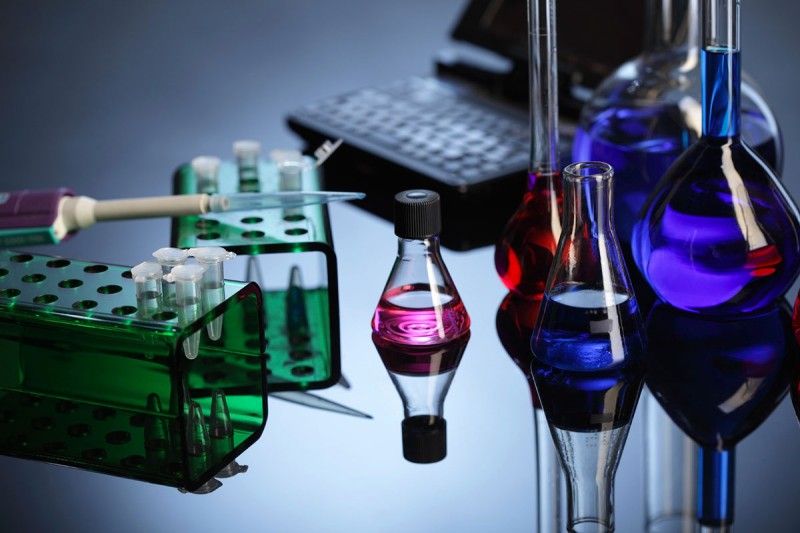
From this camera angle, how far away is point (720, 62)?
3.02 feet

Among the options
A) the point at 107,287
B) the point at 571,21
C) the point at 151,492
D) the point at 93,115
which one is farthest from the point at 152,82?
the point at 151,492

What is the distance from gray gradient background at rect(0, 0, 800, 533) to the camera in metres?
0.79

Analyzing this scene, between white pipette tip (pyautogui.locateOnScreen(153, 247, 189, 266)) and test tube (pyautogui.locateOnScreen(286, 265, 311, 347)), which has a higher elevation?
white pipette tip (pyautogui.locateOnScreen(153, 247, 189, 266))

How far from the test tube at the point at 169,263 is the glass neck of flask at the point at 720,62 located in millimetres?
378

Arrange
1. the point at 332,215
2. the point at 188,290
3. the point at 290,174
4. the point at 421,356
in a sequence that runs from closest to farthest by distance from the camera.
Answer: the point at 188,290 → the point at 421,356 → the point at 290,174 → the point at 332,215

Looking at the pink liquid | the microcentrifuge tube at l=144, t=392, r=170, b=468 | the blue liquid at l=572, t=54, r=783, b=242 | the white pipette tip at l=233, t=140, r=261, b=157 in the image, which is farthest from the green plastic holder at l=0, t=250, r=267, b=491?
the blue liquid at l=572, t=54, r=783, b=242

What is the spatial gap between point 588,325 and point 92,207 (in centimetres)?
40

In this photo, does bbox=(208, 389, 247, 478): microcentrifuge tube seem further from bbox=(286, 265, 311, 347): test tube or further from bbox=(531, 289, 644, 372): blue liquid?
bbox=(531, 289, 644, 372): blue liquid

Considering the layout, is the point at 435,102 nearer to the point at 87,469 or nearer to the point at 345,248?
the point at 345,248

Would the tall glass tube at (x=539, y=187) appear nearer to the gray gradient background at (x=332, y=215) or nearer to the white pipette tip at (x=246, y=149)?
the gray gradient background at (x=332, y=215)

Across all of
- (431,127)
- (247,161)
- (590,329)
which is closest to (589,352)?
(590,329)

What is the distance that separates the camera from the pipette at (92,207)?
1.01 meters

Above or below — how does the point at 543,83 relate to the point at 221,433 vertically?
above

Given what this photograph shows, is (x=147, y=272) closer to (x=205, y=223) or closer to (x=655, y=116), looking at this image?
(x=205, y=223)
